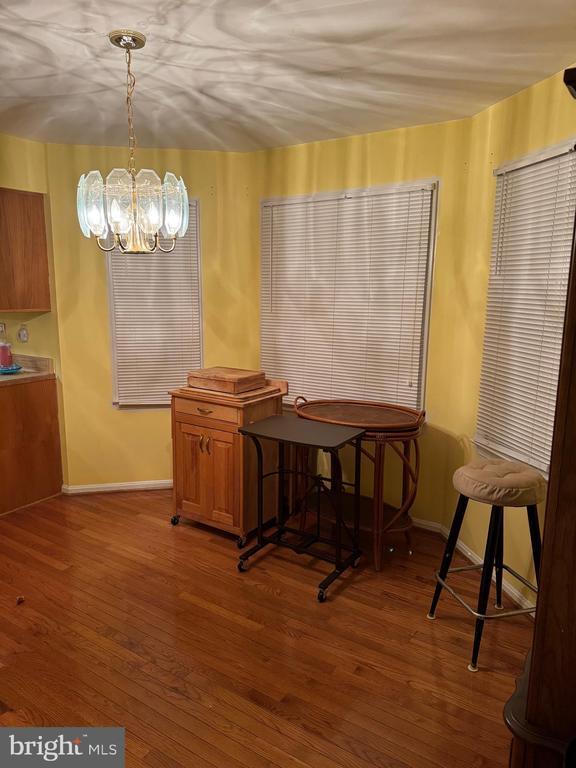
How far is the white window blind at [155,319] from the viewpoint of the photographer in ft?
12.5

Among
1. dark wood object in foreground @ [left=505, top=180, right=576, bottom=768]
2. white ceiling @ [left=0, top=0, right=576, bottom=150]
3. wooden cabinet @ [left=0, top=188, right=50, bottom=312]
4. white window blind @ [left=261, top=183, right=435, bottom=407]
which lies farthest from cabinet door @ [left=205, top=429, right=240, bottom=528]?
dark wood object in foreground @ [left=505, top=180, right=576, bottom=768]

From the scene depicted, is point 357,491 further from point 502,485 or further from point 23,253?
point 23,253

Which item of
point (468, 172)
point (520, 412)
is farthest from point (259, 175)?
point (520, 412)

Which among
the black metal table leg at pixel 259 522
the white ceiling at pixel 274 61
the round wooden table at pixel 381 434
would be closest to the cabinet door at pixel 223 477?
the black metal table leg at pixel 259 522

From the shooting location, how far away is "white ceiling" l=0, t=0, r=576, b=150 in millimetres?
1865

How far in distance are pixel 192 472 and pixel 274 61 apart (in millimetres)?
2301

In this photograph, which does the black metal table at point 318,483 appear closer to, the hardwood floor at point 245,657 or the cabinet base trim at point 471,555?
the hardwood floor at point 245,657

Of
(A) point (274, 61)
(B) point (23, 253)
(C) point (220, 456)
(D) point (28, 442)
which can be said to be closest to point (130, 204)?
(A) point (274, 61)

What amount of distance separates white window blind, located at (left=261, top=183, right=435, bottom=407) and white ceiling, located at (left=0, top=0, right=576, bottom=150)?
52 centimetres

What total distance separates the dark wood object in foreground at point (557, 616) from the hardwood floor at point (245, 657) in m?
0.79

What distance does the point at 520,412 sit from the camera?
103 inches

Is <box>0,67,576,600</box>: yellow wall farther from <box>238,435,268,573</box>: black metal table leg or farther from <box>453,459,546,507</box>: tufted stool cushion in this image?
<box>238,435,268,573</box>: black metal table leg

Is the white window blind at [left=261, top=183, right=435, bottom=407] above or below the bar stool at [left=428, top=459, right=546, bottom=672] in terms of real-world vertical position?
above

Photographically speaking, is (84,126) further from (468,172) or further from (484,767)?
(484,767)
